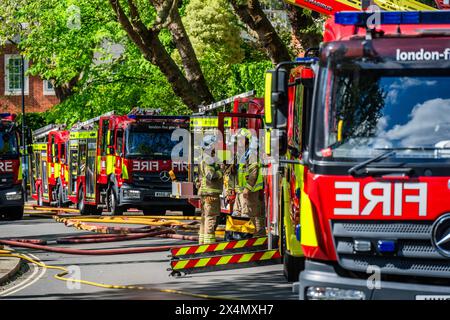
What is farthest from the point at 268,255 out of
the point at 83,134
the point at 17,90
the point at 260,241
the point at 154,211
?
the point at 17,90

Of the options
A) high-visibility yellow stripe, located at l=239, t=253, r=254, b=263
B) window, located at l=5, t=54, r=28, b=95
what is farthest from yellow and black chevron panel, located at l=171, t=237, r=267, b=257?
window, located at l=5, t=54, r=28, b=95

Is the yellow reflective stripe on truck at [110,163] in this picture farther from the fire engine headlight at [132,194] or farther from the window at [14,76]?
the window at [14,76]

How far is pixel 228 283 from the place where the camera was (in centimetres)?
1427

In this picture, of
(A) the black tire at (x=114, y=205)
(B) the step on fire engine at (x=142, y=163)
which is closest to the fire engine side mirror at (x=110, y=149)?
(B) the step on fire engine at (x=142, y=163)

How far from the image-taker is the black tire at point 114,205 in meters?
29.6

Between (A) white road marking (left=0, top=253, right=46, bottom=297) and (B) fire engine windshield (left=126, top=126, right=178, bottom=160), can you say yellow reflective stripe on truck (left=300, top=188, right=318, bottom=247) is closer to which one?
(A) white road marking (left=0, top=253, right=46, bottom=297)

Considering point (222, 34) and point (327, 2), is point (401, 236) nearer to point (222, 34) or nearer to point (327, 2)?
point (327, 2)

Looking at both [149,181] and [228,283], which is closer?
[228,283]

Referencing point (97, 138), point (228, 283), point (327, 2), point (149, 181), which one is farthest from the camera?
point (97, 138)

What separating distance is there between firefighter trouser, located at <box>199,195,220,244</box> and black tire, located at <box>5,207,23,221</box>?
13.3 meters

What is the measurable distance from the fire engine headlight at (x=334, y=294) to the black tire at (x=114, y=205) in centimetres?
2050

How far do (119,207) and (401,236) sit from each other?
20.7 meters

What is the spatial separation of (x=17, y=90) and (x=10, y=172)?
3493cm
